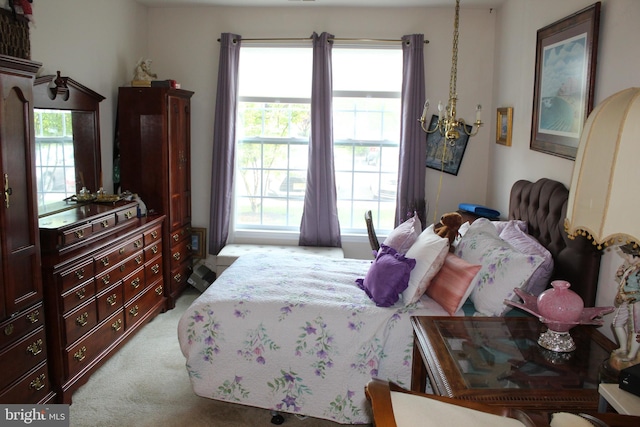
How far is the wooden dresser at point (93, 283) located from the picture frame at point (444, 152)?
2490 mm

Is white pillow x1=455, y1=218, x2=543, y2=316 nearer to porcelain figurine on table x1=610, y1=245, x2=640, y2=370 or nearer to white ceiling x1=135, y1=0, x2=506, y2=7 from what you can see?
porcelain figurine on table x1=610, y1=245, x2=640, y2=370

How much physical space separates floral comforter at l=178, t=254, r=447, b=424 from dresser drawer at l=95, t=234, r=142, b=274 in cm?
85

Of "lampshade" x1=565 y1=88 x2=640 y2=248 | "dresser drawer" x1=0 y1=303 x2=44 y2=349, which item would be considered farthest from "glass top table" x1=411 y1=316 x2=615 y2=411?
"dresser drawer" x1=0 y1=303 x2=44 y2=349

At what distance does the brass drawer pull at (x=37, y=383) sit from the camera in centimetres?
283

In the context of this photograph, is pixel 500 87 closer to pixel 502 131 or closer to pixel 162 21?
pixel 502 131

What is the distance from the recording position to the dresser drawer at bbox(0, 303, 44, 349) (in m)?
2.59

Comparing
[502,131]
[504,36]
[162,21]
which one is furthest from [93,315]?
[504,36]

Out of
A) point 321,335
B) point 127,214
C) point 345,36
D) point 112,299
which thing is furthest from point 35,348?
point 345,36

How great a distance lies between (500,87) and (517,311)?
2.51m

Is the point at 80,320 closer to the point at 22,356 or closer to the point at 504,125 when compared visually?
the point at 22,356

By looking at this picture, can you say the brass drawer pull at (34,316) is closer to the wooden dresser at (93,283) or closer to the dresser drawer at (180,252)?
the wooden dresser at (93,283)

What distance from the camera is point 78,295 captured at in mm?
3240

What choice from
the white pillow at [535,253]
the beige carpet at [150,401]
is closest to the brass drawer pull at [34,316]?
the beige carpet at [150,401]

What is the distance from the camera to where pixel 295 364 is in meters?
2.90
